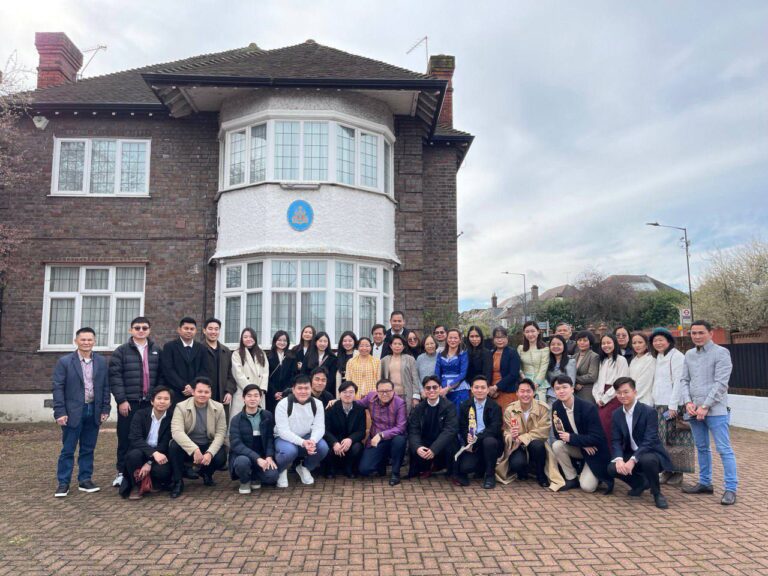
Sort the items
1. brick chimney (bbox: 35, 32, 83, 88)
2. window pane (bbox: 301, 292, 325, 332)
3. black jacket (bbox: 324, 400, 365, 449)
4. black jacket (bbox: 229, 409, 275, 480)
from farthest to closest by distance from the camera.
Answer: brick chimney (bbox: 35, 32, 83, 88)
window pane (bbox: 301, 292, 325, 332)
black jacket (bbox: 324, 400, 365, 449)
black jacket (bbox: 229, 409, 275, 480)

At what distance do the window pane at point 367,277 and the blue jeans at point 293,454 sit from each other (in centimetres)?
521

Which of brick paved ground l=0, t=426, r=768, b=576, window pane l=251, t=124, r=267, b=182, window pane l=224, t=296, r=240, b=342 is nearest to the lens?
brick paved ground l=0, t=426, r=768, b=576

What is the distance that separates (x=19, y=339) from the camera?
11.6 meters

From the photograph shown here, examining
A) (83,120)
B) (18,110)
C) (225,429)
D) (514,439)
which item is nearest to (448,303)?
(514,439)

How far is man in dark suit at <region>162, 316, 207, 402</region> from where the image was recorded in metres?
6.55

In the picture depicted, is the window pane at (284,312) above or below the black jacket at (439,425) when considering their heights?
above

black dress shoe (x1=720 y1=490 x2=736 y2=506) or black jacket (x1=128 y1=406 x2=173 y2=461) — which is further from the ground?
black jacket (x1=128 y1=406 x2=173 y2=461)

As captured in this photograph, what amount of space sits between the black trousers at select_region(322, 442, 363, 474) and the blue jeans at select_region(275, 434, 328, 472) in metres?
0.19

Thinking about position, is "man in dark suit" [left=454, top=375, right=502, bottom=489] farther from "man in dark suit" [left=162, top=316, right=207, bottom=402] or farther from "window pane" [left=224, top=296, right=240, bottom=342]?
"window pane" [left=224, top=296, right=240, bottom=342]

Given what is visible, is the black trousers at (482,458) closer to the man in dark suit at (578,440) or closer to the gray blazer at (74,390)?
the man in dark suit at (578,440)

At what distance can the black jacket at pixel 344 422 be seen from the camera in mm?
6789

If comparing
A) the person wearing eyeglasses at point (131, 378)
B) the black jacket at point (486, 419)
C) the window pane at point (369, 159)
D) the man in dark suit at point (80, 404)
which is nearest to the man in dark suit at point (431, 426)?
the black jacket at point (486, 419)

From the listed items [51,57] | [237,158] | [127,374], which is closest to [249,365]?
[127,374]

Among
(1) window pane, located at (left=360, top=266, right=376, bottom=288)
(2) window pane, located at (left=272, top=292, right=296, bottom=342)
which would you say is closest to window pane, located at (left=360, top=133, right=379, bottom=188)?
(1) window pane, located at (left=360, top=266, right=376, bottom=288)
